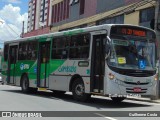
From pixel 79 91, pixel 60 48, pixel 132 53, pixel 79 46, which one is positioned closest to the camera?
pixel 132 53

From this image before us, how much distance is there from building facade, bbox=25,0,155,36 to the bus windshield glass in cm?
1349

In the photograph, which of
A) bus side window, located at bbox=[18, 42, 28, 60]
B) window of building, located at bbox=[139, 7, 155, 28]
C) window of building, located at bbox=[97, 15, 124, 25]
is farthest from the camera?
window of building, located at bbox=[97, 15, 124, 25]

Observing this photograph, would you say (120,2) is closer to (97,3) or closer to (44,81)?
(97,3)

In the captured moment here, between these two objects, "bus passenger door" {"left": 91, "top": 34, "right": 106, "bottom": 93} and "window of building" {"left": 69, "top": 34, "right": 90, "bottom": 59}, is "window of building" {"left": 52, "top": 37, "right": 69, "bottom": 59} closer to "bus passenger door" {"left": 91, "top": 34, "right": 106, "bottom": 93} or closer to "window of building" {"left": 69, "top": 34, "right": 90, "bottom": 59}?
"window of building" {"left": 69, "top": 34, "right": 90, "bottom": 59}

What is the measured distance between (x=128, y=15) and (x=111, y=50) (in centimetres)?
1861

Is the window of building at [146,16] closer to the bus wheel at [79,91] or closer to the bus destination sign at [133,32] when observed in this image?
the bus destination sign at [133,32]

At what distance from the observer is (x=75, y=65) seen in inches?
703

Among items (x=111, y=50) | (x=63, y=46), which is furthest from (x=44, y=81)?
(x=111, y=50)

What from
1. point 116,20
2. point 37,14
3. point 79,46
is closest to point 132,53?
point 79,46

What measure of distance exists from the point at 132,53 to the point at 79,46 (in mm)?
2722

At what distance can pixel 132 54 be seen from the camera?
52.3 feet

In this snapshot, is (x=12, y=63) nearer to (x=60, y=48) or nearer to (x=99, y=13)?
(x=60, y=48)

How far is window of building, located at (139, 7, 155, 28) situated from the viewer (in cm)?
3031

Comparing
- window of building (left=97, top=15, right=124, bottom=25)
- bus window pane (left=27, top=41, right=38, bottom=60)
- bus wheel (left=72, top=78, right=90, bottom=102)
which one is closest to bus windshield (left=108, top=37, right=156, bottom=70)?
bus wheel (left=72, top=78, right=90, bottom=102)
